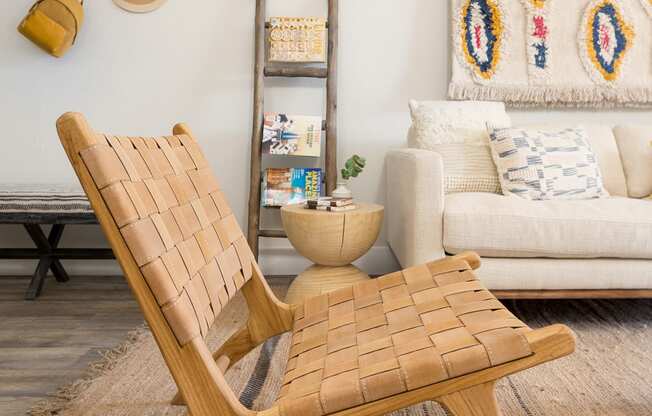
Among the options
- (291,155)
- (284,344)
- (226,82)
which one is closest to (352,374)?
(284,344)

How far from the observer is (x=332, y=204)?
2.13 metres

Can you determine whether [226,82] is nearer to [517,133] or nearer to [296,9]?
[296,9]

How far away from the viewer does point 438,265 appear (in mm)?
1175

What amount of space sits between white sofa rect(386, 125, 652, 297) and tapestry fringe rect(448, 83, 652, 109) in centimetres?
84

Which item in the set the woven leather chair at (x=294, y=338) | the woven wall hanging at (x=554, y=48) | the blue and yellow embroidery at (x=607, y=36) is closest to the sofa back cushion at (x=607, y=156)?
the woven wall hanging at (x=554, y=48)

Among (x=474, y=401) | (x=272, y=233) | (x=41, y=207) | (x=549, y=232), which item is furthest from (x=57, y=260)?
(x=474, y=401)

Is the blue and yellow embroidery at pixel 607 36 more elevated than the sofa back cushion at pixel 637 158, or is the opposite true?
the blue and yellow embroidery at pixel 607 36

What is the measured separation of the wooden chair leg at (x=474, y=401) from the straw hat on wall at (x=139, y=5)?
2.52 m

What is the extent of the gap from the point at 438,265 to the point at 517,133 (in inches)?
50.8

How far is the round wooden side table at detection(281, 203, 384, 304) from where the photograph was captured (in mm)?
2062

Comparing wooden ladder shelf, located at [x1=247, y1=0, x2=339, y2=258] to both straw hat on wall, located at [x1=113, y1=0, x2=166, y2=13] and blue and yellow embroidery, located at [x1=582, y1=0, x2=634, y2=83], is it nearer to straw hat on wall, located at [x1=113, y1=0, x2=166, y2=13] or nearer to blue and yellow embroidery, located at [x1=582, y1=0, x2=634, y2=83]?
straw hat on wall, located at [x1=113, y1=0, x2=166, y2=13]

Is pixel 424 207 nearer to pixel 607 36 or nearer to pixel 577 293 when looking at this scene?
pixel 577 293

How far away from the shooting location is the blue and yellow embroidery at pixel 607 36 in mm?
2699

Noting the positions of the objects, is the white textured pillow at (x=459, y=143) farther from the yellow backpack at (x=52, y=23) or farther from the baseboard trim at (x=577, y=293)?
the yellow backpack at (x=52, y=23)
